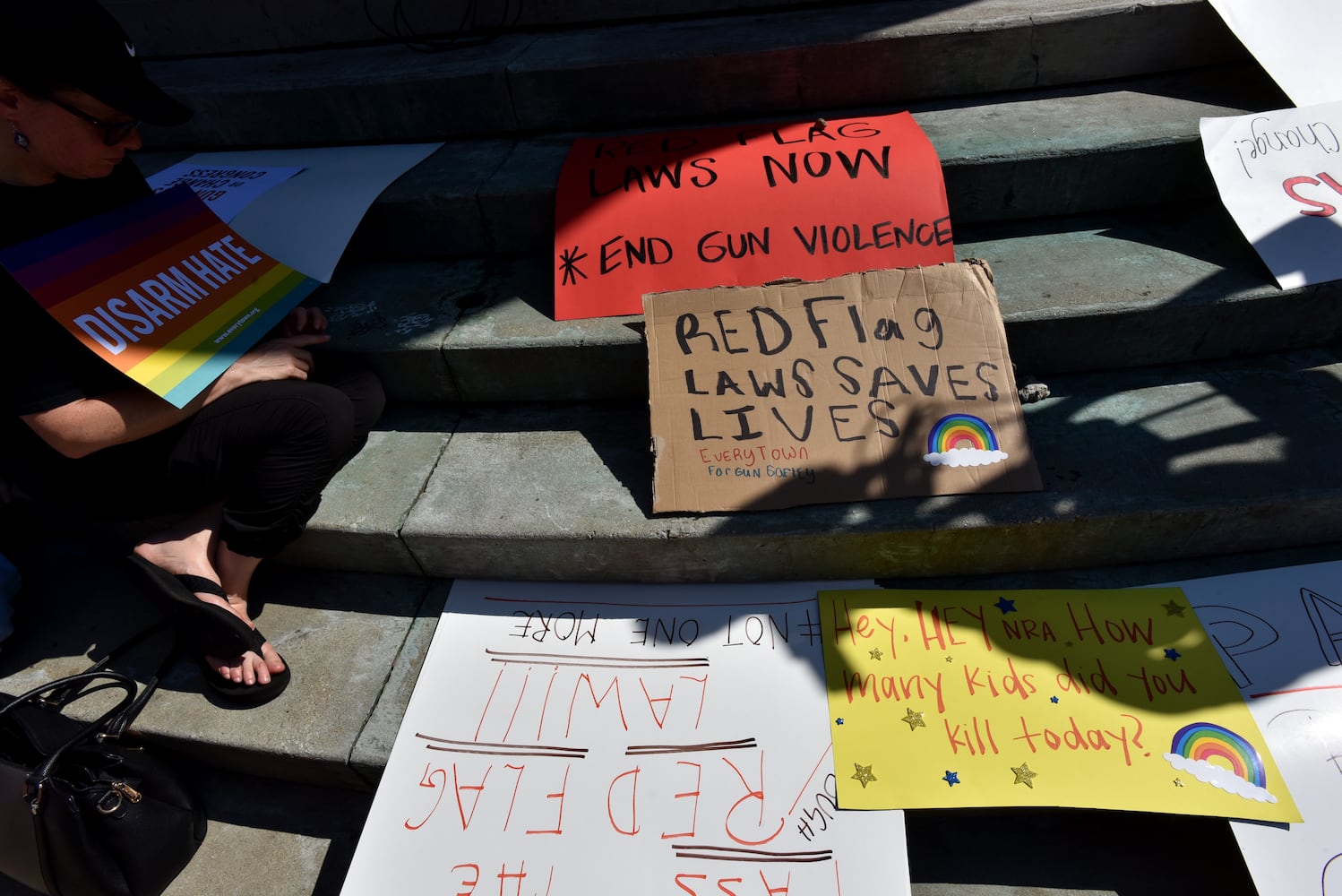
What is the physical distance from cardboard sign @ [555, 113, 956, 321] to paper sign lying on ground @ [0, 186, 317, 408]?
0.93 metres

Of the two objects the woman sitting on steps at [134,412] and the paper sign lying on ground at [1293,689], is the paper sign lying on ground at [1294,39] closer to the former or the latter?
the paper sign lying on ground at [1293,689]

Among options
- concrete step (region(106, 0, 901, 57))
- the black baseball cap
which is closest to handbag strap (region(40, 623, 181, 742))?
the black baseball cap

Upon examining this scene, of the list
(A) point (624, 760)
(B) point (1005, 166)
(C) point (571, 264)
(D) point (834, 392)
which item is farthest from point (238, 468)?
(B) point (1005, 166)

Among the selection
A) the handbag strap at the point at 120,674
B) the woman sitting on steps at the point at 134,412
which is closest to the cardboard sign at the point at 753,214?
the woman sitting on steps at the point at 134,412

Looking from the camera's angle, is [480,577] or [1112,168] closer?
[480,577]

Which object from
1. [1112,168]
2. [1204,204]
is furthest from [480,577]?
[1204,204]

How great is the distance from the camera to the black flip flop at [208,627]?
1.90m

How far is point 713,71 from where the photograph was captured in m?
2.83

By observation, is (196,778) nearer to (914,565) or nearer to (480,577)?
(480,577)

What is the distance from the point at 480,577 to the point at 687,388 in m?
0.86

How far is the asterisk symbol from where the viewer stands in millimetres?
2412

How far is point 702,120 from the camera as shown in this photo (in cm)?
296

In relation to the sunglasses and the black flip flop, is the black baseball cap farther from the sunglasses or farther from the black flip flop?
the black flip flop

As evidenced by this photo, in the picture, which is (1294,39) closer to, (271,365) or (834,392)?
(834,392)
